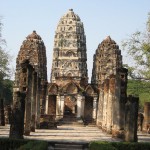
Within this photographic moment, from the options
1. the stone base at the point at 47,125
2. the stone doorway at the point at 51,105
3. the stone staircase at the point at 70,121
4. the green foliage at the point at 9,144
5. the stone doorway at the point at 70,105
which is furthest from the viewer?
the stone doorway at the point at 70,105

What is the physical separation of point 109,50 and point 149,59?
28.9 metres

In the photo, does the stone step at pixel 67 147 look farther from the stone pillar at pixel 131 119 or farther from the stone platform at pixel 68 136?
the stone pillar at pixel 131 119

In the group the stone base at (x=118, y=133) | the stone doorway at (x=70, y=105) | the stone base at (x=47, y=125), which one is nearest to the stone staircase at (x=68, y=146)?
the stone base at (x=118, y=133)

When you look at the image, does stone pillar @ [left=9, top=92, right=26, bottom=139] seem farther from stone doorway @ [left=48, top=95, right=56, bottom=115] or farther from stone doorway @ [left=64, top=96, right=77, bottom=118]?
stone doorway @ [left=64, top=96, right=77, bottom=118]

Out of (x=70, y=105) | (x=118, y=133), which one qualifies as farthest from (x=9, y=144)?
(x=70, y=105)

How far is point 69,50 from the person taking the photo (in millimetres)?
62125

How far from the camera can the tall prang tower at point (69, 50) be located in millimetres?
61250

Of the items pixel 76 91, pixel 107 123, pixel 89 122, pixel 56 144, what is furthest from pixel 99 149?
pixel 76 91

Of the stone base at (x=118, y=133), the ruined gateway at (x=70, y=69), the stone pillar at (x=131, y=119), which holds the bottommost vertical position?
the stone base at (x=118, y=133)

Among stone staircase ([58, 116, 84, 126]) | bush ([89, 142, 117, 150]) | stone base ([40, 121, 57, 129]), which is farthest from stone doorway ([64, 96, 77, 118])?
bush ([89, 142, 117, 150])

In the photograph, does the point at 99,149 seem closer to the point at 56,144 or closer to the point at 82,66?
the point at 56,144

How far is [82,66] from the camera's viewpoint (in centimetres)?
6166

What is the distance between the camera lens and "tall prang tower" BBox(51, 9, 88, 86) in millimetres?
61250

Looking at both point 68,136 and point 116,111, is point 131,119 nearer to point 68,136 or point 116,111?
point 116,111
